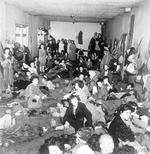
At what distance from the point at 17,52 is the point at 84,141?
6048mm

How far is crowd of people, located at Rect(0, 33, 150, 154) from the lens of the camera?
4.64 m

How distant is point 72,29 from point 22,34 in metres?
9.19

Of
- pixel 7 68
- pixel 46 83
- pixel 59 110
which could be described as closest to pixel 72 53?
pixel 46 83

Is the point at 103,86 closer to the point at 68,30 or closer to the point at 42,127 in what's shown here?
the point at 42,127

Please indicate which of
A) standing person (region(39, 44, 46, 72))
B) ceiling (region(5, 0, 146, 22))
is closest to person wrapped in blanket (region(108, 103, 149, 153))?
ceiling (region(5, 0, 146, 22))

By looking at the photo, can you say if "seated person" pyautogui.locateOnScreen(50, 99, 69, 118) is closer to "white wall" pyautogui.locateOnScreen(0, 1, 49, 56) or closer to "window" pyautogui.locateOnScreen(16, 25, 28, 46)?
"white wall" pyautogui.locateOnScreen(0, 1, 49, 56)

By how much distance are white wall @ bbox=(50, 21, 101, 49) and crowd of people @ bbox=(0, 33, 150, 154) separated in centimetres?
865

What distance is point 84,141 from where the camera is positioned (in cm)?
489

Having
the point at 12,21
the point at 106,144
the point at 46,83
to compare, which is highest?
the point at 12,21

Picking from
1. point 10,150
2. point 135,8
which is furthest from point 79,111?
point 135,8

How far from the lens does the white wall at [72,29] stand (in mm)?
21641

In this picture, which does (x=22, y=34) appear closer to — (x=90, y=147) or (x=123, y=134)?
(x=123, y=134)

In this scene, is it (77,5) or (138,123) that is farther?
(77,5)

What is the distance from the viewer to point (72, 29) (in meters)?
21.7
